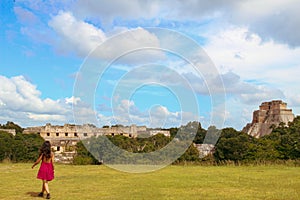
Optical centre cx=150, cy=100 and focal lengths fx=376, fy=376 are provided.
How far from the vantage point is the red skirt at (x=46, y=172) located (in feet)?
34.0

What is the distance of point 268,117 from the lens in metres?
92.7

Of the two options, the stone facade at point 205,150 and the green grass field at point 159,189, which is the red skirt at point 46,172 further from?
the stone facade at point 205,150

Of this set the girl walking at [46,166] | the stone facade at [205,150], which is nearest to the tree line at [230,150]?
the stone facade at [205,150]

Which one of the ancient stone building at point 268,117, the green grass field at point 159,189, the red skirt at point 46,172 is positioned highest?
the ancient stone building at point 268,117

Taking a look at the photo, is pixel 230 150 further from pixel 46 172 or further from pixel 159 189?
pixel 46 172

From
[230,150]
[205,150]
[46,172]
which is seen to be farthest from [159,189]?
[205,150]

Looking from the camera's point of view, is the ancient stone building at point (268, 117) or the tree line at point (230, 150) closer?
the tree line at point (230, 150)

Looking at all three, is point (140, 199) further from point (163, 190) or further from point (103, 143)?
point (103, 143)

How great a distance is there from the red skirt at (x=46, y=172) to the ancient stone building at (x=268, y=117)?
3039 inches

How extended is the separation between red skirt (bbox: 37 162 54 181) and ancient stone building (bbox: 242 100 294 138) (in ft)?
253

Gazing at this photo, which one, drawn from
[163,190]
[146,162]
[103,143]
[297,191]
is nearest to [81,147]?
[103,143]

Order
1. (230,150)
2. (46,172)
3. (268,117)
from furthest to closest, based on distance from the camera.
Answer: (268,117) < (230,150) < (46,172)

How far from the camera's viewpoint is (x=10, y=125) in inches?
2899

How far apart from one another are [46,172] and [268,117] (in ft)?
290
